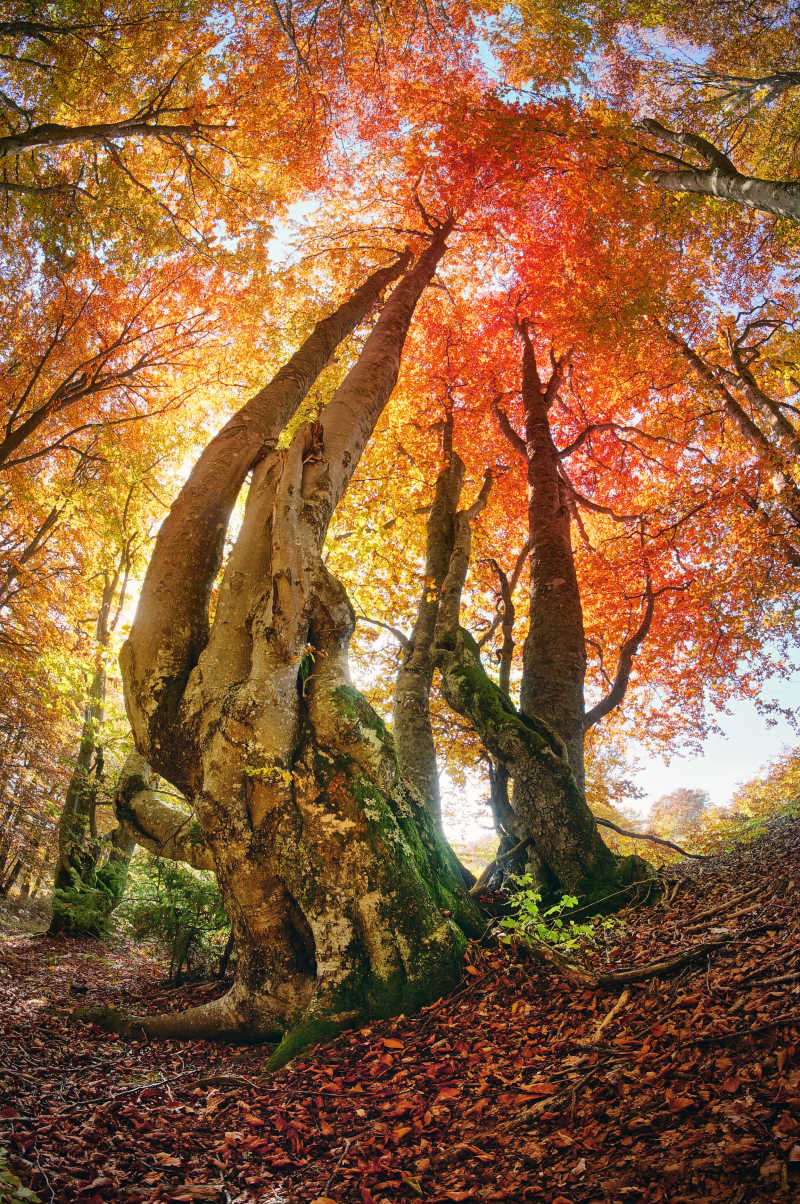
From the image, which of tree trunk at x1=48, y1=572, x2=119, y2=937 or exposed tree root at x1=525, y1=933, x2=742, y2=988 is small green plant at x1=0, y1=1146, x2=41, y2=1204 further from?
tree trunk at x1=48, y1=572, x2=119, y2=937

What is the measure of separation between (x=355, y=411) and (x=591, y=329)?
568cm

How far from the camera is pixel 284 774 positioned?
12.0 feet

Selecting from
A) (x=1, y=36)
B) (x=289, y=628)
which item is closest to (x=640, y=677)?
(x=289, y=628)

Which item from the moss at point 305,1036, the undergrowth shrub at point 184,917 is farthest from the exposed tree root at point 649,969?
the undergrowth shrub at point 184,917

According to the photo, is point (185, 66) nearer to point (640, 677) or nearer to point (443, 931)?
point (443, 931)

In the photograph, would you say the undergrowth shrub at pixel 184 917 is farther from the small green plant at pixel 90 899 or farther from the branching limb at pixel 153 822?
the small green plant at pixel 90 899

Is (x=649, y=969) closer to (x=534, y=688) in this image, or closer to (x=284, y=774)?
(x=284, y=774)

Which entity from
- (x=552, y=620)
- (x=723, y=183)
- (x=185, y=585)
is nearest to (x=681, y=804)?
(x=552, y=620)

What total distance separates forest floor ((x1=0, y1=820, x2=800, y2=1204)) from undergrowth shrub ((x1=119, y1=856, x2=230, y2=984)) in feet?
6.01

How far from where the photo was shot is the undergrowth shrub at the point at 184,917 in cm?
558

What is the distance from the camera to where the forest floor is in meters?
1.64

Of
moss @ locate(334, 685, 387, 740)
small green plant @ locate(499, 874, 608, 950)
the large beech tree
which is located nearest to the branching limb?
moss @ locate(334, 685, 387, 740)

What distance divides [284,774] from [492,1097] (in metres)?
2.02

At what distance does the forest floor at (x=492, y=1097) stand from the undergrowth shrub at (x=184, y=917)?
72.1 inches
